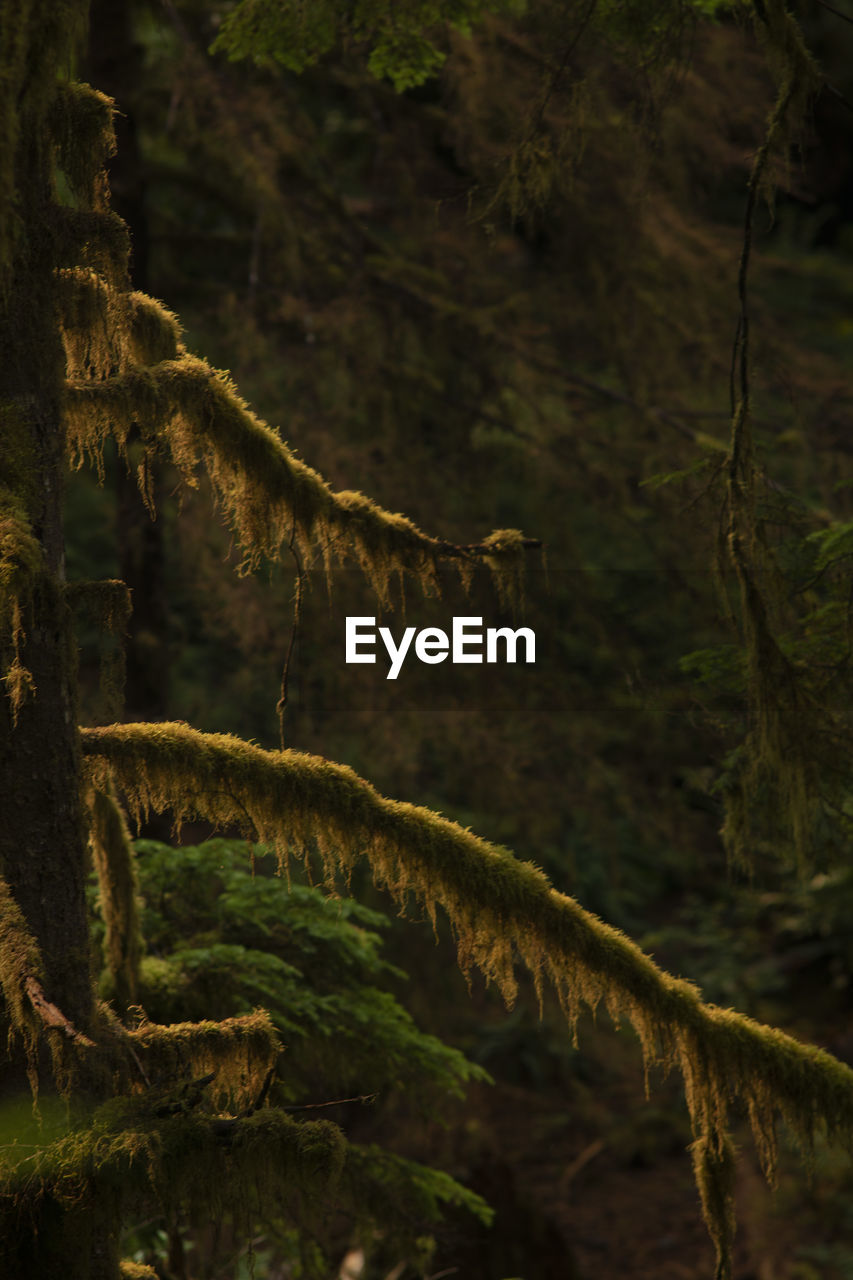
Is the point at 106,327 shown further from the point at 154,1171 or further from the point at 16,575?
the point at 154,1171

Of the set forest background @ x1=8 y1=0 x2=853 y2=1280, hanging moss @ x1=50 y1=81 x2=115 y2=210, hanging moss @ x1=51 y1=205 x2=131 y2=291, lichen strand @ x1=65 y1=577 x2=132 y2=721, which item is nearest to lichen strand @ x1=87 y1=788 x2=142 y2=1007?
lichen strand @ x1=65 y1=577 x2=132 y2=721

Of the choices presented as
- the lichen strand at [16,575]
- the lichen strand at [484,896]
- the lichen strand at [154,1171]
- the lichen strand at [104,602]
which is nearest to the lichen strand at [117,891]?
the lichen strand at [484,896]

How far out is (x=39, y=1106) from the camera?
10.1 feet

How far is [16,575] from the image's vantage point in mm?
2906

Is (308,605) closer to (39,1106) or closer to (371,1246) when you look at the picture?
(371,1246)

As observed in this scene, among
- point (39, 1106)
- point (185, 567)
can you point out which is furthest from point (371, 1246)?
point (185, 567)

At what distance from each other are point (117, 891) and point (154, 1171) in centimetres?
178

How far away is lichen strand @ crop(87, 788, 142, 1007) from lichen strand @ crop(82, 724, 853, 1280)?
0.69 metres

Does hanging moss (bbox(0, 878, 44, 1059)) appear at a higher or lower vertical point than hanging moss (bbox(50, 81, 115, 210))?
lower

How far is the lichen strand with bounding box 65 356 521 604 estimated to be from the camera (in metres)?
3.43

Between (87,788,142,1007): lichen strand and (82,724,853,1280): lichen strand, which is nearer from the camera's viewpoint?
(82,724,853,1280): lichen strand

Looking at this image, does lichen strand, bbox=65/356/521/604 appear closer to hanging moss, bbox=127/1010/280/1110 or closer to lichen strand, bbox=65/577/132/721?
lichen strand, bbox=65/577/132/721

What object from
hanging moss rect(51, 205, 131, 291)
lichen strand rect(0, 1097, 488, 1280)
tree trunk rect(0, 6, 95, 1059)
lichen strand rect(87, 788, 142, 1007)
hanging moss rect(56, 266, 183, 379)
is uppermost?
hanging moss rect(51, 205, 131, 291)

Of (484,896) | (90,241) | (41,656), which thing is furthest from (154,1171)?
(90,241)
